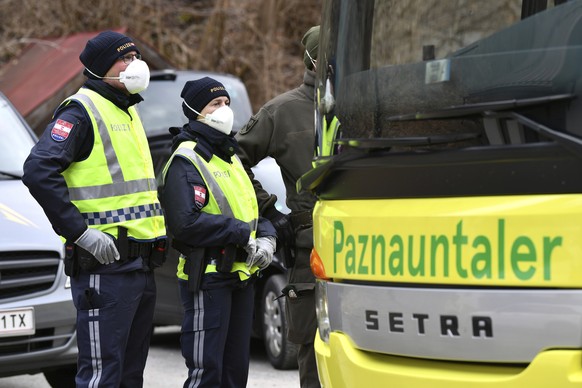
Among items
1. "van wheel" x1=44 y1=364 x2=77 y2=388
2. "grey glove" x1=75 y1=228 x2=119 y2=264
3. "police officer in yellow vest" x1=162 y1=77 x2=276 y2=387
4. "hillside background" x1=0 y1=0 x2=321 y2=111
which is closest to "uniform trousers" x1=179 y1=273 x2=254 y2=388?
"police officer in yellow vest" x1=162 y1=77 x2=276 y2=387

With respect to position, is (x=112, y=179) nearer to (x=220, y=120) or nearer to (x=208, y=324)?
(x=220, y=120)

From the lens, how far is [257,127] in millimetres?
5973

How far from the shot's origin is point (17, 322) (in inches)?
245

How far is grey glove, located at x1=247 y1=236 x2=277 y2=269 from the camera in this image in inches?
223

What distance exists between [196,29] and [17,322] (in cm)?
1497

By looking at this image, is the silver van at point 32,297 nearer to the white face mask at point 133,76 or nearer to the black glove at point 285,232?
the black glove at point 285,232

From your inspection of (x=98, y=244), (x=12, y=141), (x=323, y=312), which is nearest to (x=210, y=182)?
(x=98, y=244)

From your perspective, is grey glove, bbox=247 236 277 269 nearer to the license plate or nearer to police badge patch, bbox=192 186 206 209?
police badge patch, bbox=192 186 206 209

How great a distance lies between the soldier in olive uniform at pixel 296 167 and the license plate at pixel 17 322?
1404 millimetres

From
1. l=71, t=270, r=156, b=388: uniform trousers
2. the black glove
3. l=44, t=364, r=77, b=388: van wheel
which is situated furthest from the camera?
l=44, t=364, r=77, b=388: van wheel

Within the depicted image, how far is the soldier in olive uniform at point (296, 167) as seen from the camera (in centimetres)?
572

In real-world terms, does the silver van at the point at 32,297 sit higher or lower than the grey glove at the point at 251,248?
lower

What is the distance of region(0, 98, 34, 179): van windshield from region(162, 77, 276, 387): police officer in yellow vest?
1739 millimetres

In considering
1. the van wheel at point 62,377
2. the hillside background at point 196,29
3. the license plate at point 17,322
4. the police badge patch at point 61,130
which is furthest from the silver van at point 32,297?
the hillside background at point 196,29
